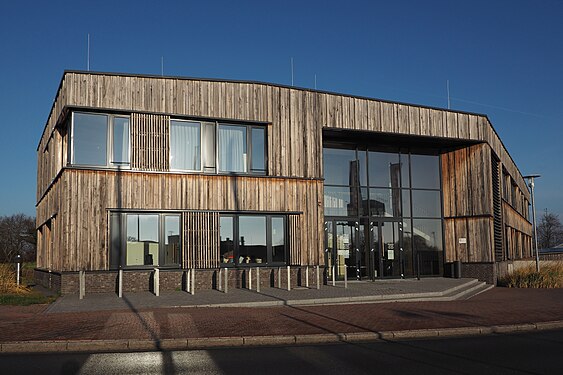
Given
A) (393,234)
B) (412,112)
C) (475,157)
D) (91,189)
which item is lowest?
(393,234)

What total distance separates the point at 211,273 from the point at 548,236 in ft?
353

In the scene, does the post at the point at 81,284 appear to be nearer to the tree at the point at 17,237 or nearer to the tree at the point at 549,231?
the tree at the point at 17,237

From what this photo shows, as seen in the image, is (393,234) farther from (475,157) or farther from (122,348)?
(122,348)

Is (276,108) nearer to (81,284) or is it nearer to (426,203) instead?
(426,203)

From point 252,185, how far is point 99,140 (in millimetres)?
5462

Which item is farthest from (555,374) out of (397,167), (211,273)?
(397,167)

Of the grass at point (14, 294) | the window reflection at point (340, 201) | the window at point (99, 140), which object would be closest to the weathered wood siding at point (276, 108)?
the window at point (99, 140)

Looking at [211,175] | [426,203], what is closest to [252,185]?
[211,175]

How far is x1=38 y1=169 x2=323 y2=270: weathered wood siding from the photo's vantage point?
17.7 m

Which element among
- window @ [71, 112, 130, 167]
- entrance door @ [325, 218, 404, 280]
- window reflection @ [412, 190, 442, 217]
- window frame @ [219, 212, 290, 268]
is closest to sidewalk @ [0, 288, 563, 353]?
window frame @ [219, 212, 290, 268]

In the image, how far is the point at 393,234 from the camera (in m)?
24.4

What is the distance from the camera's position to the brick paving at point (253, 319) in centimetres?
1062

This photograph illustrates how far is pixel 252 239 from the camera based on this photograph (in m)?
20.2

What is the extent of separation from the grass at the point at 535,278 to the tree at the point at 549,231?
3737 inches
